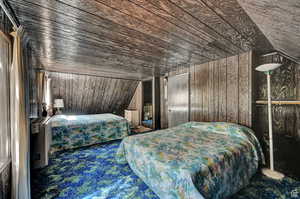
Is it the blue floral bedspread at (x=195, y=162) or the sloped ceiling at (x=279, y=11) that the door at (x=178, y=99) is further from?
the sloped ceiling at (x=279, y=11)

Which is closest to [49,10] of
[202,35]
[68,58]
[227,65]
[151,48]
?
[151,48]

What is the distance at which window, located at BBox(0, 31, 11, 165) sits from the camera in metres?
1.29

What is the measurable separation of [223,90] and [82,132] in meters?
3.56

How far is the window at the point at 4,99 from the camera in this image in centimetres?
129

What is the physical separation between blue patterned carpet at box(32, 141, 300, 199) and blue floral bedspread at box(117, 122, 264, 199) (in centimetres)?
18

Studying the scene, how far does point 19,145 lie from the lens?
126 cm

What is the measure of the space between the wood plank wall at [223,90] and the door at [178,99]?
7.0 inches

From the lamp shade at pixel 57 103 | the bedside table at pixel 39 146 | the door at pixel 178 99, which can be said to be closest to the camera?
the bedside table at pixel 39 146

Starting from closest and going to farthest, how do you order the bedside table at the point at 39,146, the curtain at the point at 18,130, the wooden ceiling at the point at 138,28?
1. the wooden ceiling at the point at 138,28
2. the curtain at the point at 18,130
3. the bedside table at the point at 39,146

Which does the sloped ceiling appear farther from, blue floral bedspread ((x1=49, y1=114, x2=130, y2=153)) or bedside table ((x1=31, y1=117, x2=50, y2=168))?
blue floral bedspread ((x1=49, y1=114, x2=130, y2=153))

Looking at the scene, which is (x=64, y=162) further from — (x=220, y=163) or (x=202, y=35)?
(x=202, y=35)

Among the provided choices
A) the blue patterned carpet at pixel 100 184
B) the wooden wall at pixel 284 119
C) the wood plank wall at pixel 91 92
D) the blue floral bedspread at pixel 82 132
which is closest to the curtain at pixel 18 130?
the blue patterned carpet at pixel 100 184

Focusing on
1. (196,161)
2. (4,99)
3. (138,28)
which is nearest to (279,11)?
(138,28)

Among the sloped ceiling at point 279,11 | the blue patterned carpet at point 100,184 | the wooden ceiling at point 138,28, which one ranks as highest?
the wooden ceiling at point 138,28
